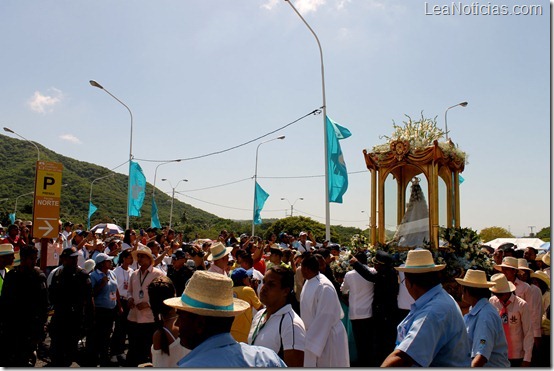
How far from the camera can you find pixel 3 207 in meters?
63.4

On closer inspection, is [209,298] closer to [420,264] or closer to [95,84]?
[420,264]

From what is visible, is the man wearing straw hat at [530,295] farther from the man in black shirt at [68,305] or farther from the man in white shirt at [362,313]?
the man in black shirt at [68,305]

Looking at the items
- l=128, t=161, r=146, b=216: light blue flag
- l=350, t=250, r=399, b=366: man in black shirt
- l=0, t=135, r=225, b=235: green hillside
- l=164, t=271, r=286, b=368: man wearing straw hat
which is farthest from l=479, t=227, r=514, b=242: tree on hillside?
l=164, t=271, r=286, b=368: man wearing straw hat

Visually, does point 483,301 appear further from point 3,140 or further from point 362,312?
point 3,140

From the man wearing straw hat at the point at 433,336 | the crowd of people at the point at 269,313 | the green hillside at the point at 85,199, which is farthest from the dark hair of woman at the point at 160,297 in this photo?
the green hillside at the point at 85,199

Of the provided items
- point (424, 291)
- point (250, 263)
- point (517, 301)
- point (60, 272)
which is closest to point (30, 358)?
point (60, 272)

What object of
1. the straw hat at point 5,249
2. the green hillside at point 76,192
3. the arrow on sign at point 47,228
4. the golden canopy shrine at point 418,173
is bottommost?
the straw hat at point 5,249

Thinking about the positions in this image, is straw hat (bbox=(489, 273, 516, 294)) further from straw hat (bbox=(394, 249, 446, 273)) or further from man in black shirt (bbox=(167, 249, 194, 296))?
man in black shirt (bbox=(167, 249, 194, 296))

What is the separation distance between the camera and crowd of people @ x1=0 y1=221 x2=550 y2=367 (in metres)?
2.63

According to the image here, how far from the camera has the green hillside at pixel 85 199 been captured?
61562 mm

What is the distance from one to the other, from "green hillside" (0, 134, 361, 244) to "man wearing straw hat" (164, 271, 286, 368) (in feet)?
155

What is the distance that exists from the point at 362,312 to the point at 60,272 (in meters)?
4.50

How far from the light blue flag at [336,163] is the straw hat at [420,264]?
33.9 feet

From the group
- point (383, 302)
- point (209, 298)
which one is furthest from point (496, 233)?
point (209, 298)
